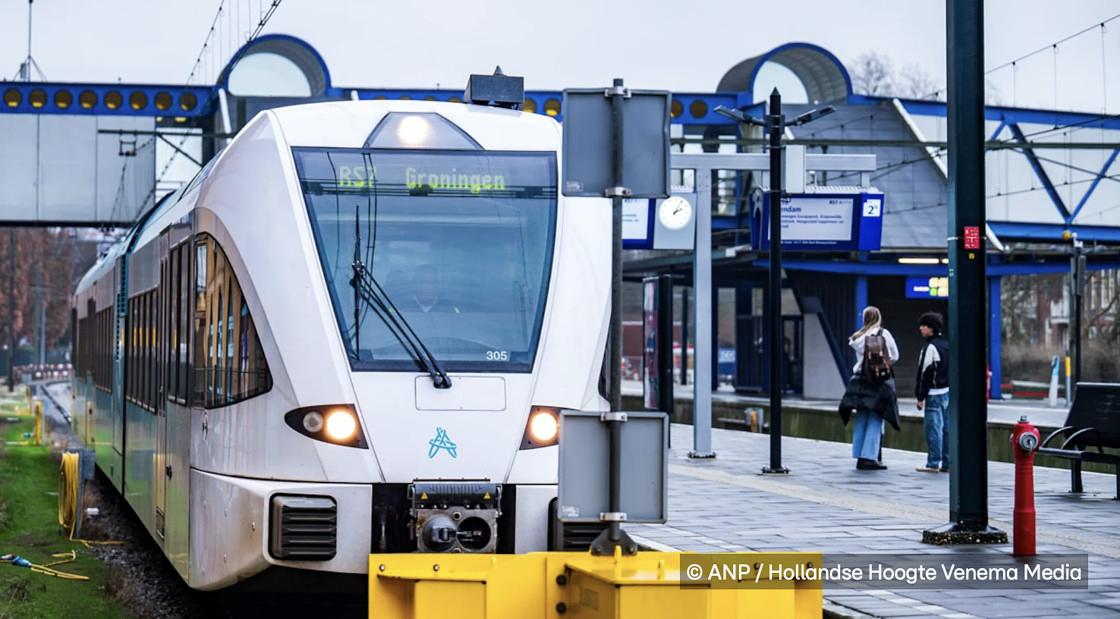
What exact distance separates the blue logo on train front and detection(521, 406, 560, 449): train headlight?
0.37 meters

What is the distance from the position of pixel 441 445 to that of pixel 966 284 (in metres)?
4.60

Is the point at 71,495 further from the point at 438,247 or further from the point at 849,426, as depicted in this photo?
the point at 849,426

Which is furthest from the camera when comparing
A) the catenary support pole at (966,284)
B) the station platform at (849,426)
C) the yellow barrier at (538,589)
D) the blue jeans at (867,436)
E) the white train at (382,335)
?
the station platform at (849,426)

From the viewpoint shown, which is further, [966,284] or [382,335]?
[966,284]

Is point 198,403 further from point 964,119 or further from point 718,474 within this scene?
point 718,474

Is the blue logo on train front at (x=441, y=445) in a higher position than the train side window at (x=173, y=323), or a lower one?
lower

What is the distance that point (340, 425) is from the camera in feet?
Answer: 27.7

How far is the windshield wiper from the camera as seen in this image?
28.2 feet

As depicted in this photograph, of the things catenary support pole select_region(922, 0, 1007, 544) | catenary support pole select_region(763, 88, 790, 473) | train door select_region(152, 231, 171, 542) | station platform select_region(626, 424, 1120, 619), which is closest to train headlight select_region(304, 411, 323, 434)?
station platform select_region(626, 424, 1120, 619)

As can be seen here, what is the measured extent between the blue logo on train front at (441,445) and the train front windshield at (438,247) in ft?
1.25

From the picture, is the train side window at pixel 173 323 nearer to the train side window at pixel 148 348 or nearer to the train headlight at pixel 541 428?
the train side window at pixel 148 348

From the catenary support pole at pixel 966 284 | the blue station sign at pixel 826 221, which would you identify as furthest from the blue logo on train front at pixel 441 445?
the blue station sign at pixel 826 221

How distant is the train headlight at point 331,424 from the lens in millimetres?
8414

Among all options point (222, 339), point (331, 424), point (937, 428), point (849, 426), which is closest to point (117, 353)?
point (222, 339)
